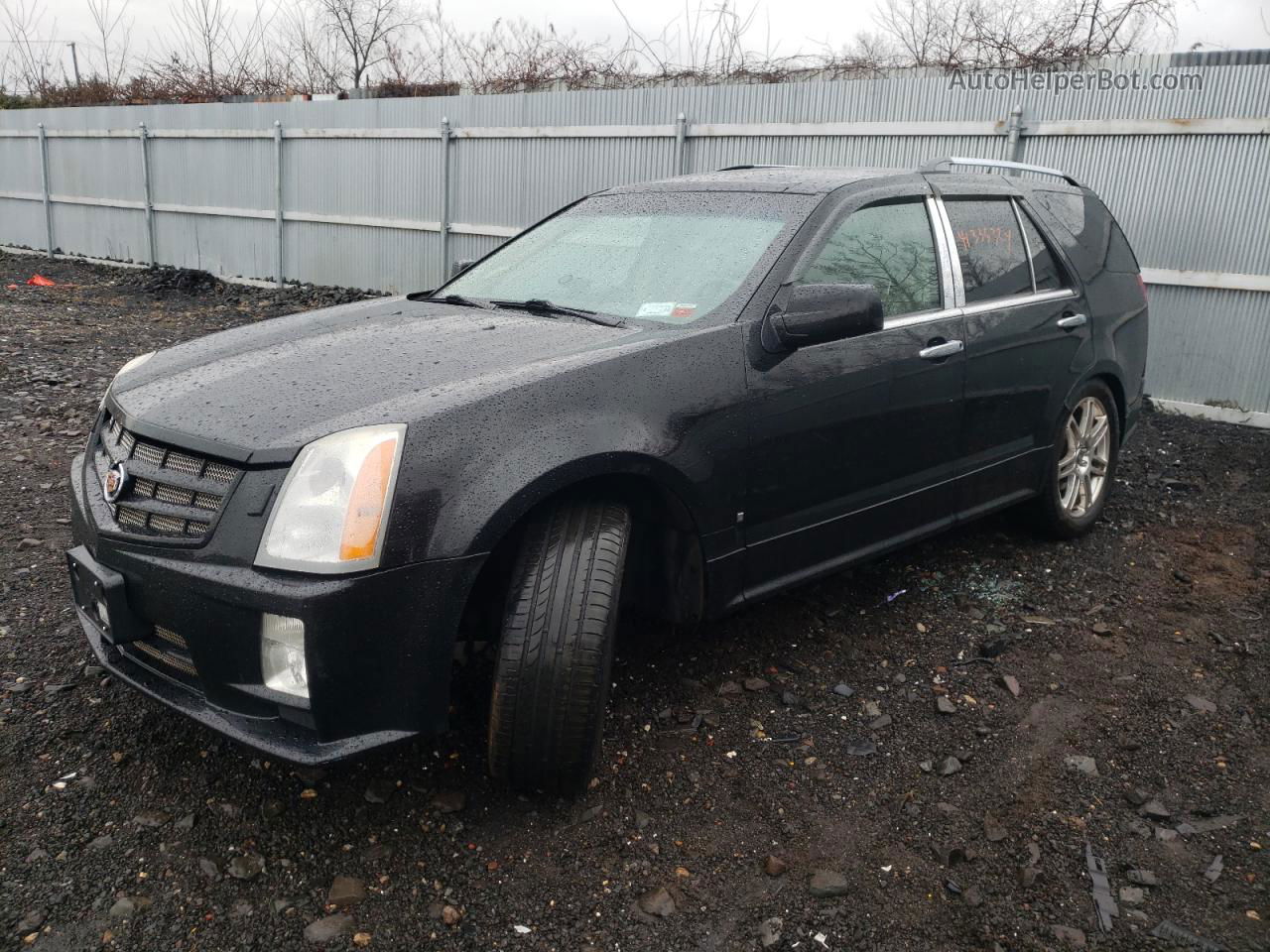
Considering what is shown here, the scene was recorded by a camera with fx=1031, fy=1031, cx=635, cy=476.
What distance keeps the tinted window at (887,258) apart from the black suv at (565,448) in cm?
1

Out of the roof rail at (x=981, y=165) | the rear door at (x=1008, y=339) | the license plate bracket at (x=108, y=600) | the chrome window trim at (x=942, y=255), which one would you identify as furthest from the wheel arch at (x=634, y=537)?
the roof rail at (x=981, y=165)

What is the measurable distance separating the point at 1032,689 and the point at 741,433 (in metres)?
1.43

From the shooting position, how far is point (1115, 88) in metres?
7.32

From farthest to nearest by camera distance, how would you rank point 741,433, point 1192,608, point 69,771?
point 1192,608, point 741,433, point 69,771

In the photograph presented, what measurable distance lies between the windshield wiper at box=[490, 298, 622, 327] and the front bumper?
110 centimetres

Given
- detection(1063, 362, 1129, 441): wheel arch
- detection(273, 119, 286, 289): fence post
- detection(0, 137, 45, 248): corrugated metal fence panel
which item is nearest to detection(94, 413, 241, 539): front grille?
detection(1063, 362, 1129, 441): wheel arch

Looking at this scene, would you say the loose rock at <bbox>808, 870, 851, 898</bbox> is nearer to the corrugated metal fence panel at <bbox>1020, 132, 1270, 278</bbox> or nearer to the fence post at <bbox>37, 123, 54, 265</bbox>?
the corrugated metal fence panel at <bbox>1020, 132, 1270, 278</bbox>

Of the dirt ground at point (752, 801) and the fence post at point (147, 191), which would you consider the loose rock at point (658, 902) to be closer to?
the dirt ground at point (752, 801)

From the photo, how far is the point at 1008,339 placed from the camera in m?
4.06

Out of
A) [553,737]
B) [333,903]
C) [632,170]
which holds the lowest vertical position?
[333,903]

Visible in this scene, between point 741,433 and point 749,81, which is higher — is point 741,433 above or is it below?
below

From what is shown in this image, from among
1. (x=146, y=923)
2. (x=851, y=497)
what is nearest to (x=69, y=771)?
(x=146, y=923)

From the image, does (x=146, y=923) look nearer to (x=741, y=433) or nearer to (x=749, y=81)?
(x=741, y=433)

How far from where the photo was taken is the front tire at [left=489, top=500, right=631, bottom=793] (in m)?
2.56
